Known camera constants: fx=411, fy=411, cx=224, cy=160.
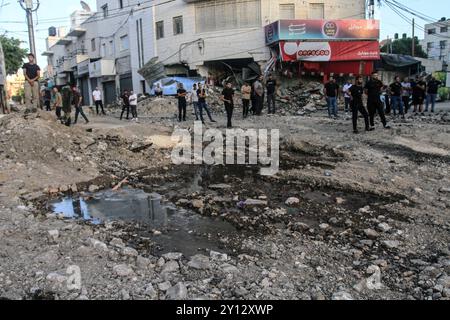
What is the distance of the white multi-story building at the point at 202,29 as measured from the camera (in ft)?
77.8

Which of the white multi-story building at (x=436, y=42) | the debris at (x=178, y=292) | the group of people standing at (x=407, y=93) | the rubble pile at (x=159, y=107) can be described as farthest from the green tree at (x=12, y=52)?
the white multi-story building at (x=436, y=42)

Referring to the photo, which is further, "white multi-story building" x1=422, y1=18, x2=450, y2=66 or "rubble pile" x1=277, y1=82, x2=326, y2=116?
"white multi-story building" x1=422, y1=18, x2=450, y2=66

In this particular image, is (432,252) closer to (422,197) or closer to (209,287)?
(422,197)

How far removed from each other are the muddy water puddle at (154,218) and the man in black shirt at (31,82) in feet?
17.5

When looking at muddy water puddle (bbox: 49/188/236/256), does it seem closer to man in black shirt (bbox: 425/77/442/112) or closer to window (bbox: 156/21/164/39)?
man in black shirt (bbox: 425/77/442/112)

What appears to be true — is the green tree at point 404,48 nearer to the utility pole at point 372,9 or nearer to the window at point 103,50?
the utility pole at point 372,9

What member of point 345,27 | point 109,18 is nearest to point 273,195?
point 345,27

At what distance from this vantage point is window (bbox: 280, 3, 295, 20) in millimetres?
23906

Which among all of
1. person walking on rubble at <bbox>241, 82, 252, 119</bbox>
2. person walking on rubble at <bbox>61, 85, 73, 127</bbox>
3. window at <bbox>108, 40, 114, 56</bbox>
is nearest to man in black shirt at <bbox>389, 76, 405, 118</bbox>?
person walking on rubble at <bbox>241, 82, 252, 119</bbox>

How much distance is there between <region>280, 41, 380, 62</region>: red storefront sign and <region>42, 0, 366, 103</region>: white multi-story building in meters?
1.72

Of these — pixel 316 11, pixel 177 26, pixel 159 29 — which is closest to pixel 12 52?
pixel 159 29

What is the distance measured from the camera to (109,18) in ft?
109

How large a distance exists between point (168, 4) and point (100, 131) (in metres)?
17.6

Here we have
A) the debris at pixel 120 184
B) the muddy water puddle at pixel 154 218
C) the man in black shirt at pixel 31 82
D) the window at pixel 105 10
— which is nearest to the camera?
the muddy water puddle at pixel 154 218
